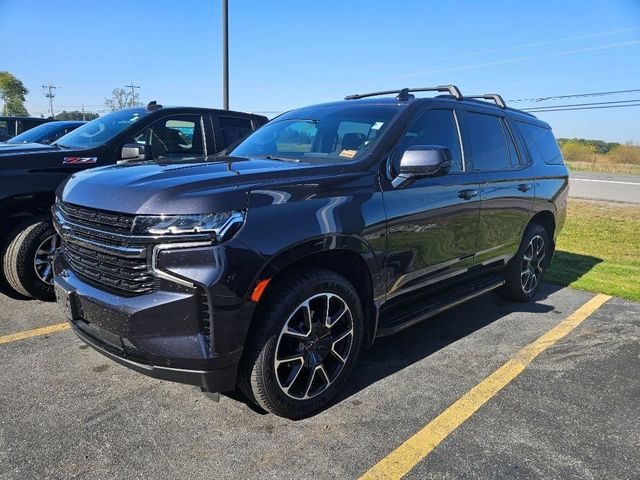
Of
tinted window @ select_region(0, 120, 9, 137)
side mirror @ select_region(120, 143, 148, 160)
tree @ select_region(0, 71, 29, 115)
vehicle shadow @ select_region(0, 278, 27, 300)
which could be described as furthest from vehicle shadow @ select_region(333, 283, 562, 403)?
tree @ select_region(0, 71, 29, 115)

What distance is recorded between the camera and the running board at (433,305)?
3.38 metres

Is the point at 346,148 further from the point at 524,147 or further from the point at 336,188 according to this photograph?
the point at 524,147

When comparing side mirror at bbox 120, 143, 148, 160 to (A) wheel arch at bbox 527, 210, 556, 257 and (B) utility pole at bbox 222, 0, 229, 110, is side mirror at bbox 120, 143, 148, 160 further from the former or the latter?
(B) utility pole at bbox 222, 0, 229, 110

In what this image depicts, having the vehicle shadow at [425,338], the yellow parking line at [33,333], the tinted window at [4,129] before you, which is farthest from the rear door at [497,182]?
the tinted window at [4,129]

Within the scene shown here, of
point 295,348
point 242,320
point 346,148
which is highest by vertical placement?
point 346,148

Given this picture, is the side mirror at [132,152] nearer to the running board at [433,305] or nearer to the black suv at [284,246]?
the black suv at [284,246]

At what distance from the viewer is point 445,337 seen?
4297mm

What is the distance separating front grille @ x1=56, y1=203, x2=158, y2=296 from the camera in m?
2.48

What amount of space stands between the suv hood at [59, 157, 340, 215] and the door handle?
130cm

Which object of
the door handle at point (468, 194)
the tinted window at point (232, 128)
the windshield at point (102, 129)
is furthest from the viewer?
the tinted window at point (232, 128)

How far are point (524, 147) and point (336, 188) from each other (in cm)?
296

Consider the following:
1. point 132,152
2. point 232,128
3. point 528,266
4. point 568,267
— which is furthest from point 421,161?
point 568,267

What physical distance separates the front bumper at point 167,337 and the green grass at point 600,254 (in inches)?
201

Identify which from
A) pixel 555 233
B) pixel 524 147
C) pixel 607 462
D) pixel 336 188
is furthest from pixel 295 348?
pixel 555 233
